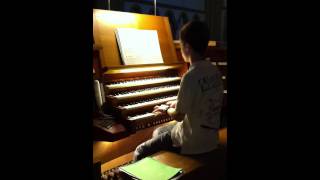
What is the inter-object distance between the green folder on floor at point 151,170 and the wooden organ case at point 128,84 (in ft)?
1.12

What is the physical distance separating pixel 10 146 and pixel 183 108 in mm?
1721

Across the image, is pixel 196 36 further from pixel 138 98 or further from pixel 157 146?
pixel 157 146

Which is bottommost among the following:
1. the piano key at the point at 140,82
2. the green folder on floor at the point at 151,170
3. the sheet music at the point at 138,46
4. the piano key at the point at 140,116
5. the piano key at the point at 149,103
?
the green folder on floor at the point at 151,170

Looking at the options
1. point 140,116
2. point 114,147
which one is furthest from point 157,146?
point 114,147

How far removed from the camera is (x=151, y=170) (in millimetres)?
2418

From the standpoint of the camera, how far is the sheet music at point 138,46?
321 centimetres

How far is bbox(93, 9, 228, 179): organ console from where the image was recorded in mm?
2891

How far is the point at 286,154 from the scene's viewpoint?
3.84 feet

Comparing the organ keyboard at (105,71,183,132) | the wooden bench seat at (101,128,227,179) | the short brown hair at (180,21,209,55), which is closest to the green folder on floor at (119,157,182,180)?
the wooden bench seat at (101,128,227,179)

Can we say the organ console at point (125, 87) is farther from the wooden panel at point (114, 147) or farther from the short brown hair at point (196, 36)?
the short brown hair at point (196, 36)

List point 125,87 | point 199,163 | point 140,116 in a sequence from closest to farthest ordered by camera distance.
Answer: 1. point 199,163
2. point 140,116
3. point 125,87

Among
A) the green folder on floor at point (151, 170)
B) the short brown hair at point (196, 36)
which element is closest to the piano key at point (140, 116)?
the green folder on floor at point (151, 170)

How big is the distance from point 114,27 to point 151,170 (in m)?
1.63

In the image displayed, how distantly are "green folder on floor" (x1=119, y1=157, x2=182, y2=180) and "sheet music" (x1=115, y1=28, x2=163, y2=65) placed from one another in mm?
1156
